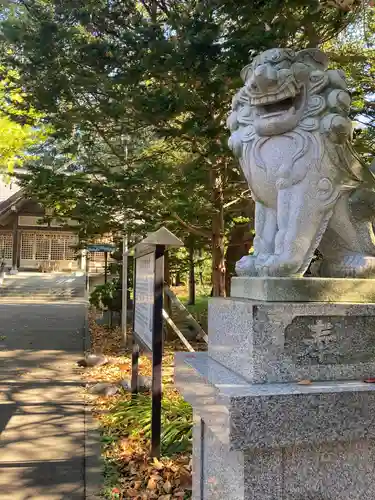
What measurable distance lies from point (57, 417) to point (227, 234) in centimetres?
649

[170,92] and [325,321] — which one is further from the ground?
[170,92]

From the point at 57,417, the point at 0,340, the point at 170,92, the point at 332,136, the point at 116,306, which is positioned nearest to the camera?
the point at 332,136

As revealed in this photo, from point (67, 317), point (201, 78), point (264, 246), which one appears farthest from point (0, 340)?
point (264, 246)

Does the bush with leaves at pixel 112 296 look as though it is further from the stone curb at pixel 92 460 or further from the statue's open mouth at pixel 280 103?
the statue's open mouth at pixel 280 103

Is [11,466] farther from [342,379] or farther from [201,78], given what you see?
[201,78]

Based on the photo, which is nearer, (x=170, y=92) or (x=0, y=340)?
(x=170, y=92)

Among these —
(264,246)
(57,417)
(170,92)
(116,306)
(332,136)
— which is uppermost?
(170,92)

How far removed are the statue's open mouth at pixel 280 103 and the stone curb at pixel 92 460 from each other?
3.05m

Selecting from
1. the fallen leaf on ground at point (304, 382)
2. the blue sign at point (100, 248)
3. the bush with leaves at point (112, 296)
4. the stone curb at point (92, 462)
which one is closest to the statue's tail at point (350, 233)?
the fallen leaf on ground at point (304, 382)

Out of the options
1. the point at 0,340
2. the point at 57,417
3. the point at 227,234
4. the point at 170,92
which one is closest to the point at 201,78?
the point at 170,92

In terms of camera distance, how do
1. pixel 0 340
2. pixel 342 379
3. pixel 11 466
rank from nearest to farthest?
pixel 342 379 → pixel 11 466 → pixel 0 340

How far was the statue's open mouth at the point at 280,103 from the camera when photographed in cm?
262

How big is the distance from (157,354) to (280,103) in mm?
2612

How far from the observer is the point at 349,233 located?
275cm
